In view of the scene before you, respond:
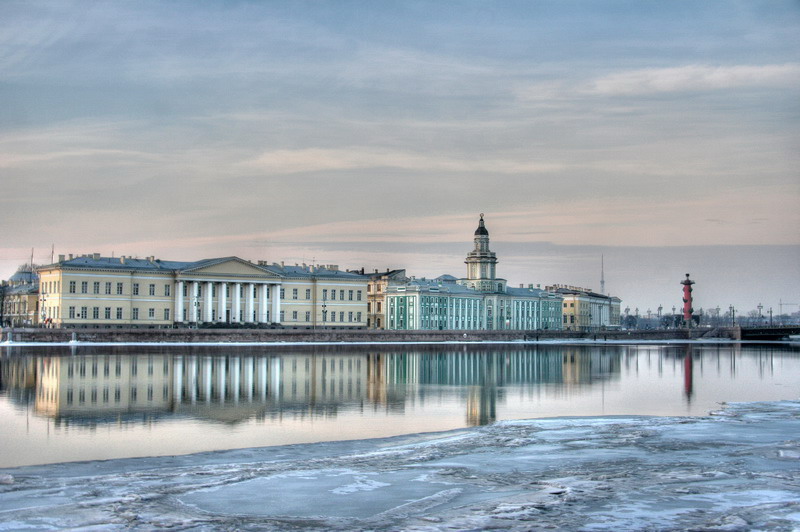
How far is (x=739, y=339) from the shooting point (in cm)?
11812

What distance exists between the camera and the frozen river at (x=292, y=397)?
18.4 m


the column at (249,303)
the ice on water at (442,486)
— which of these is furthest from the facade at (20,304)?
the ice on water at (442,486)

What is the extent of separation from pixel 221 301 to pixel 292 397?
65629mm

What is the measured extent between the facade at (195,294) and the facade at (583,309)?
166 feet

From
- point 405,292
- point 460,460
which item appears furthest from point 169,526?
point 405,292

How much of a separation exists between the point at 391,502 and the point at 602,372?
3357cm

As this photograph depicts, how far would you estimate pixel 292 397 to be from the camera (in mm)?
27438

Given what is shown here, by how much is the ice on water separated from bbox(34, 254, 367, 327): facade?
71.5 metres

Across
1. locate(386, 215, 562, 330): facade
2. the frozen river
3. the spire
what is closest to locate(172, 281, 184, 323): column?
locate(386, 215, 562, 330): facade

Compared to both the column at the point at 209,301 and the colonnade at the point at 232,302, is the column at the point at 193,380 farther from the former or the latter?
the column at the point at 209,301

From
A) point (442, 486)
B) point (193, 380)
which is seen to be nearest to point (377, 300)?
point (193, 380)

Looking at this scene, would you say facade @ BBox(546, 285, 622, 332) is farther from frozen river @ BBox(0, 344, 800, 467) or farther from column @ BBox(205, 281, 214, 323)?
frozen river @ BBox(0, 344, 800, 467)

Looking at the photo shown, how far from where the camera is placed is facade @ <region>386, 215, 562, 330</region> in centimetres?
10900

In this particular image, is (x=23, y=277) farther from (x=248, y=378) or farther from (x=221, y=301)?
(x=248, y=378)
